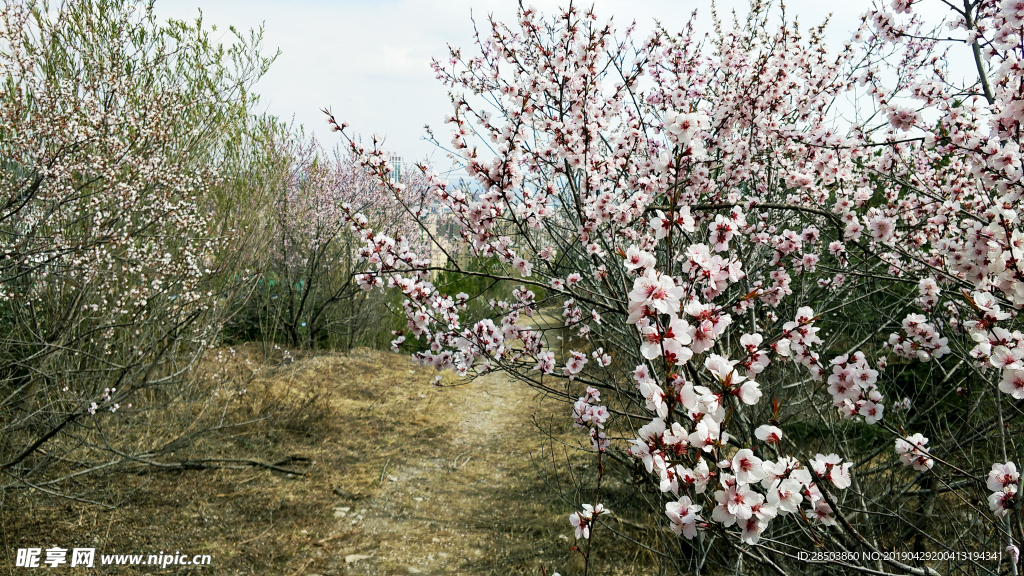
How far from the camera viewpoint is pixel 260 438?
17.4 ft

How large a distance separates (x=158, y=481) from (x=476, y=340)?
2868mm

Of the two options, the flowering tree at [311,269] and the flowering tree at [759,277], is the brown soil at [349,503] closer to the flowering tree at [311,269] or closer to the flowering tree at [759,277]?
the flowering tree at [759,277]

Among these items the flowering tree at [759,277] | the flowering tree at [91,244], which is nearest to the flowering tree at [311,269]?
the flowering tree at [91,244]

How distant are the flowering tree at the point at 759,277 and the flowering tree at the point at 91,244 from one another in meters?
2.17

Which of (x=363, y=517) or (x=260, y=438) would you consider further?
(x=260, y=438)

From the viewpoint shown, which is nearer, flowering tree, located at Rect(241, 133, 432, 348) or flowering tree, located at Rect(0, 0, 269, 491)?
flowering tree, located at Rect(0, 0, 269, 491)

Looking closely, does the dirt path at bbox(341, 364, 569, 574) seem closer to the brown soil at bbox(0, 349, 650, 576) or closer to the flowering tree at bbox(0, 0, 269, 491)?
the brown soil at bbox(0, 349, 650, 576)

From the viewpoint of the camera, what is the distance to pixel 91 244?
3.19m

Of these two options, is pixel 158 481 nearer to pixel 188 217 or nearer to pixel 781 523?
pixel 188 217

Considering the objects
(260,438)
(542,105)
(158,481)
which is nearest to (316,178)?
(260,438)

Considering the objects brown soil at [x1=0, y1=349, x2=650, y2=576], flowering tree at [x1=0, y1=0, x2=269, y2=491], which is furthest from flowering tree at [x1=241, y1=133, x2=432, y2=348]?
flowering tree at [x1=0, y1=0, x2=269, y2=491]

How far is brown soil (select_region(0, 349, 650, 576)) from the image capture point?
3506 millimetres

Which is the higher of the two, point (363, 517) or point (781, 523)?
point (781, 523)

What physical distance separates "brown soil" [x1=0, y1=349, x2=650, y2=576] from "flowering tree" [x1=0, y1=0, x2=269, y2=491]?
0.40m
